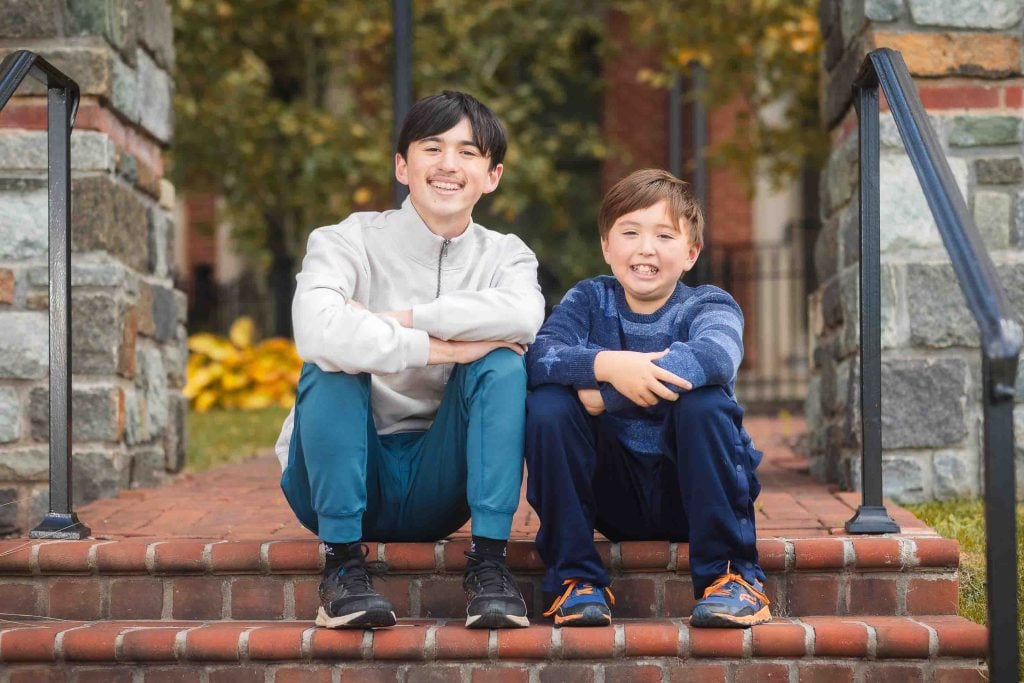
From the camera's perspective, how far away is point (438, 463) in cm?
265

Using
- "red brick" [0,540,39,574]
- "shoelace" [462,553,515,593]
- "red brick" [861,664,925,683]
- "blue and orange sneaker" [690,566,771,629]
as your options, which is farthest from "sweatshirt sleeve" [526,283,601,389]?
"red brick" [0,540,39,574]

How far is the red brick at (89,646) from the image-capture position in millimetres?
2574

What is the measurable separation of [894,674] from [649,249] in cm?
108

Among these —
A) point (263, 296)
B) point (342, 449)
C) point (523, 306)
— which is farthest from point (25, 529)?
point (263, 296)

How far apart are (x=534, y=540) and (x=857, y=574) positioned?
774 mm

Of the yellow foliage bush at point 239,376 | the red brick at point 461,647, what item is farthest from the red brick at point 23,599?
the yellow foliage bush at point 239,376

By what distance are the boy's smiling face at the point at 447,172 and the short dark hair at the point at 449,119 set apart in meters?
0.01

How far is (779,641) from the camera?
2.46 m

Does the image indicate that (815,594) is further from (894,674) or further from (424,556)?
(424,556)

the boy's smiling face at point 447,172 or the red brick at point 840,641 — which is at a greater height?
the boy's smiling face at point 447,172

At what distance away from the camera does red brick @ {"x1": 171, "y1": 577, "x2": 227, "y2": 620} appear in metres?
2.81

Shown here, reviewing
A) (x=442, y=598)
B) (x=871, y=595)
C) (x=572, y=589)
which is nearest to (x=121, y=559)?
(x=442, y=598)

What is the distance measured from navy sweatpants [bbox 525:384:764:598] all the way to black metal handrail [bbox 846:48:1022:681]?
21.1 inches

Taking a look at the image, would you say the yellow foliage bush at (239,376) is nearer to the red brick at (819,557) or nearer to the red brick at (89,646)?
the red brick at (89,646)
